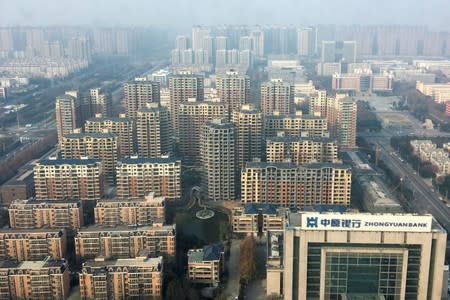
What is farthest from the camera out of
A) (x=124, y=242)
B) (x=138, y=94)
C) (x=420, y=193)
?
(x=138, y=94)

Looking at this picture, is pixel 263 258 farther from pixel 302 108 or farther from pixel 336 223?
pixel 302 108

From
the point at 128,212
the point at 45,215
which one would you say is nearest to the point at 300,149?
the point at 128,212

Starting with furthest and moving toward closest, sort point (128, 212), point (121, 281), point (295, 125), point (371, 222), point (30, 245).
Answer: point (295, 125)
point (128, 212)
point (30, 245)
point (121, 281)
point (371, 222)

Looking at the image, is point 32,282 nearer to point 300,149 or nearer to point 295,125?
point 300,149

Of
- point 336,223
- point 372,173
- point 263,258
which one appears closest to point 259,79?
point 372,173

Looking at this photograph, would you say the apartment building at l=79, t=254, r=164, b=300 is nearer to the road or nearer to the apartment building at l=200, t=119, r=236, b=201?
the apartment building at l=200, t=119, r=236, b=201

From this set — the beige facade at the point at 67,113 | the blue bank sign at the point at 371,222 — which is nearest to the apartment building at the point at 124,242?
the blue bank sign at the point at 371,222
